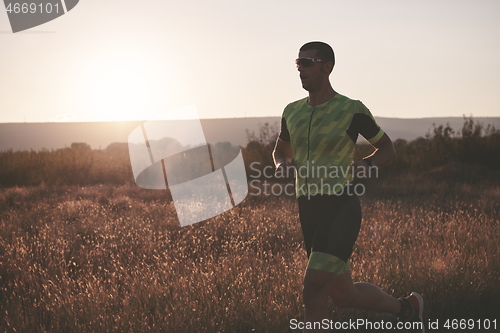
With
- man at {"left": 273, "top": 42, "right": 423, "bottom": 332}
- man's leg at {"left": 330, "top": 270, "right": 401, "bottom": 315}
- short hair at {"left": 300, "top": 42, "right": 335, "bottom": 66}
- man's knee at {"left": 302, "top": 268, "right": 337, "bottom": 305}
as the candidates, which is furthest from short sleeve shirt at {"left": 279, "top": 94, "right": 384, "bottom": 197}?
man's leg at {"left": 330, "top": 270, "right": 401, "bottom": 315}

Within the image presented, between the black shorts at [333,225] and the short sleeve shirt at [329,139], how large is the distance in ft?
0.25

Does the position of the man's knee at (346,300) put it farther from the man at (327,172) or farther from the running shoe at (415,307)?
the running shoe at (415,307)

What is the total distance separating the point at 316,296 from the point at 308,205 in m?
0.59

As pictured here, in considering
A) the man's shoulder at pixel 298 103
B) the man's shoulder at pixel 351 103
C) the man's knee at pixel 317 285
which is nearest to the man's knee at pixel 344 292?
the man's knee at pixel 317 285

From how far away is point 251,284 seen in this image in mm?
4238

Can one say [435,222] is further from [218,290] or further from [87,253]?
[87,253]

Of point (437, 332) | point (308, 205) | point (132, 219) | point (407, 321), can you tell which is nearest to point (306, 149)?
point (308, 205)

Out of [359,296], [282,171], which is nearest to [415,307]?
[359,296]

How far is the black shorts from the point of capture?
2.87 metres

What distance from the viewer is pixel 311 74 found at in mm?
3041

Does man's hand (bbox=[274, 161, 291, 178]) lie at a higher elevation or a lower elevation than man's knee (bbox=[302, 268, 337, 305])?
higher

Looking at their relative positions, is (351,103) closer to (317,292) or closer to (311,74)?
(311,74)

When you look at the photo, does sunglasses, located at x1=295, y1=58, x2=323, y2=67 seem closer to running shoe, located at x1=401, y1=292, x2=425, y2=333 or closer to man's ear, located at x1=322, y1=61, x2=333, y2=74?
man's ear, located at x1=322, y1=61, x2=333, y2=74

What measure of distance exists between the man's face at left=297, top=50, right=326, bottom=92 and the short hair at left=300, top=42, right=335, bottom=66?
0.03m
